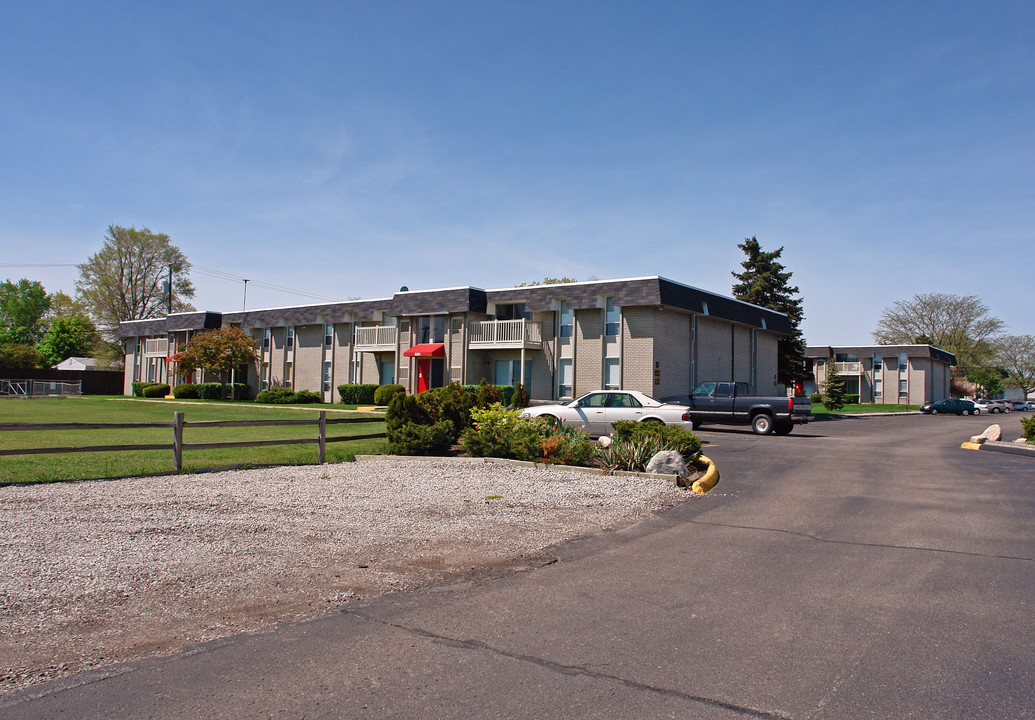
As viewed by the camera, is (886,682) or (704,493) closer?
(886,682)

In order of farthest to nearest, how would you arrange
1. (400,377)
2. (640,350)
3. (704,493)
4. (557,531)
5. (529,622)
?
(400,377) → (640,350) → (704,493) → (557,531) → (529,622)

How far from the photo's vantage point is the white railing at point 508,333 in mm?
34312

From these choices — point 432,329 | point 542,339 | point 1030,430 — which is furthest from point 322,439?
point 432,329

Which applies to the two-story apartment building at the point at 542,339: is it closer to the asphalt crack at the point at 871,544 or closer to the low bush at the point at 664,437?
the low bush at the point at 664,437

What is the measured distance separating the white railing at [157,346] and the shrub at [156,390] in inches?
137

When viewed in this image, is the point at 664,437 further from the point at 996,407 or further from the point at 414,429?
the point at 996,407

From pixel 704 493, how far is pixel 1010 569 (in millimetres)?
4974

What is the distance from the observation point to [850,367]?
6781 centimetres

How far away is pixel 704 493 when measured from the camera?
11320 millimetres

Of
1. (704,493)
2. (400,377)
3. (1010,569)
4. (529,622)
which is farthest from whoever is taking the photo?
(400,377)

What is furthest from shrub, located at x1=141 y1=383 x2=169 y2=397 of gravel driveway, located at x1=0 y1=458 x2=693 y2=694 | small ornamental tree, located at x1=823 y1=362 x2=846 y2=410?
small ornamental tree, located at x1=823 y1=362 x2=846 y2=410

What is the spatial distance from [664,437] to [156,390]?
157ft

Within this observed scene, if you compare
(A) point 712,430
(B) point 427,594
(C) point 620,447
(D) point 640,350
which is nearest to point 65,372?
(D) point 640,350

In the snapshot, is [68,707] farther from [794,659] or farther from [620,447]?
[620,447]
